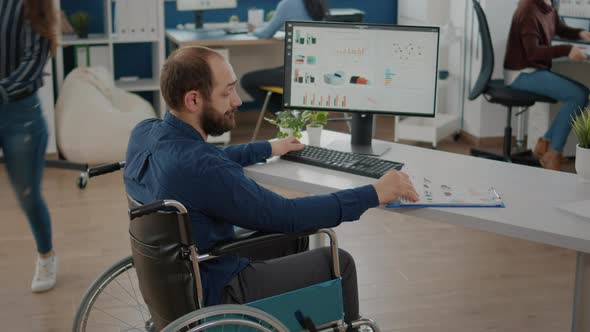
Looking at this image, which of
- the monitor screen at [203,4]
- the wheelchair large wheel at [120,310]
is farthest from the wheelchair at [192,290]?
the monitor screen at [203,4]

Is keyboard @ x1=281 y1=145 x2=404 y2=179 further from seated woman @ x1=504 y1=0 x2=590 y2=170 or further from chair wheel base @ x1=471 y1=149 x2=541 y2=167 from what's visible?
chair wheel base @ x1=471 y1=149 x2=541 y2=167

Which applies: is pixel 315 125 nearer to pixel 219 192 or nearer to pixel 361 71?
pixel 361 71

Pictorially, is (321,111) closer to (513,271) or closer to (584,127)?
(584,127)

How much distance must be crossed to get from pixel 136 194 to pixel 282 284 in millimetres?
437

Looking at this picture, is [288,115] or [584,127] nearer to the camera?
[584,127]

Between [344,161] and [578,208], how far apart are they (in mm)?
760

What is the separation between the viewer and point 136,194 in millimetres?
2248

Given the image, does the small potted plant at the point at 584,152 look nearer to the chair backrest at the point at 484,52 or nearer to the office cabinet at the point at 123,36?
the chair backrest at the point at 484,52

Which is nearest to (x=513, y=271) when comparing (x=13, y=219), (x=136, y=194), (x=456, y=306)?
(x=456, y=306)

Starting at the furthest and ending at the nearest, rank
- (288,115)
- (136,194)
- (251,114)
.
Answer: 1. (251,114)
2. (288,115)
3. (136,194)

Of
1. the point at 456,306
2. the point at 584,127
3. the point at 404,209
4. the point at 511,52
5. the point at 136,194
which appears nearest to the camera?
the point at 136,194

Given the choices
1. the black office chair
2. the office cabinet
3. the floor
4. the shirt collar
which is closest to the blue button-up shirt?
the shirt collar

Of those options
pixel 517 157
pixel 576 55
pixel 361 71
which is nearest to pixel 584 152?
pixel 361 71

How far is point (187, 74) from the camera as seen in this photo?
2.26 metres
